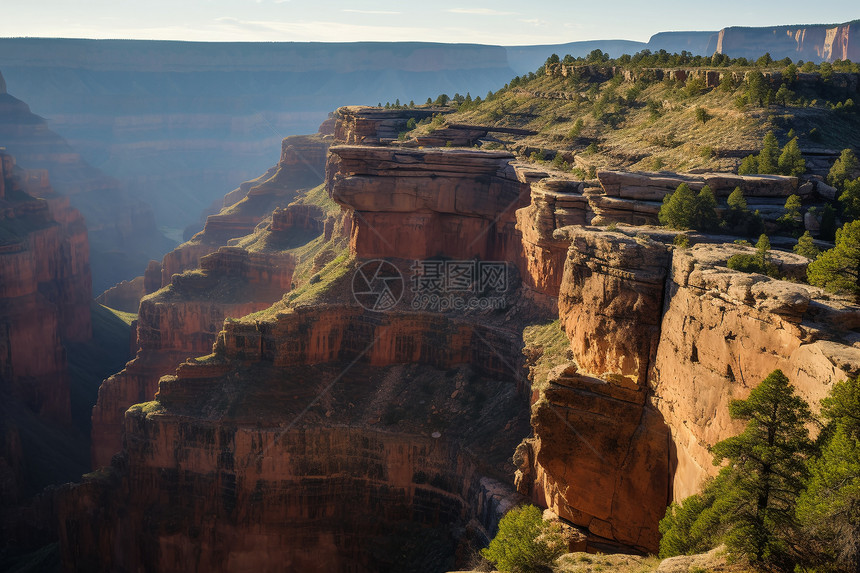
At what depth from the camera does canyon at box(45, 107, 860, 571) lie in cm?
3228

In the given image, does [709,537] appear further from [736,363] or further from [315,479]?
[315,479]

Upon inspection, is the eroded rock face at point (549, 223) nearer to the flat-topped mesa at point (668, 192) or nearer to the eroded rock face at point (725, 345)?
the flat-topped mesa at point (668, 192)

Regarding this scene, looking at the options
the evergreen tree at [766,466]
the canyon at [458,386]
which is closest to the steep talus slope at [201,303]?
the canyon at [458,386]

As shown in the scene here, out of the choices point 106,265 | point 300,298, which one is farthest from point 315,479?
point 106,265

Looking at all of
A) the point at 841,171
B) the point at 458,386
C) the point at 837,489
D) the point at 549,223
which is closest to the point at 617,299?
the point at 837,489

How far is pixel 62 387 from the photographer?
353 feet

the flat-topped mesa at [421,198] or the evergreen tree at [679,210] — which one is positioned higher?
the evergreen tree at [679,210]

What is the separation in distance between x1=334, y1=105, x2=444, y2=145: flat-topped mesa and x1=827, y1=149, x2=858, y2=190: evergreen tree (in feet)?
170

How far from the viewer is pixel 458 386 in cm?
6247

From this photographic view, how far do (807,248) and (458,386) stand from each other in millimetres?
28883

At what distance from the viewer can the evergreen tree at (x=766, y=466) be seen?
23.7 meters

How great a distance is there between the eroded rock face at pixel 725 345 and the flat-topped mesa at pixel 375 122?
65.4 metres

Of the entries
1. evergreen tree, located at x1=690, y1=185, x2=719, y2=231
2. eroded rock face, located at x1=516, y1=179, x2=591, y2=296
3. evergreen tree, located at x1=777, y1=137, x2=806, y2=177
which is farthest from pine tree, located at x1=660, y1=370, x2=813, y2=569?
eroded rock face, located at x1=516, y1=179, x2=591, y2=296
